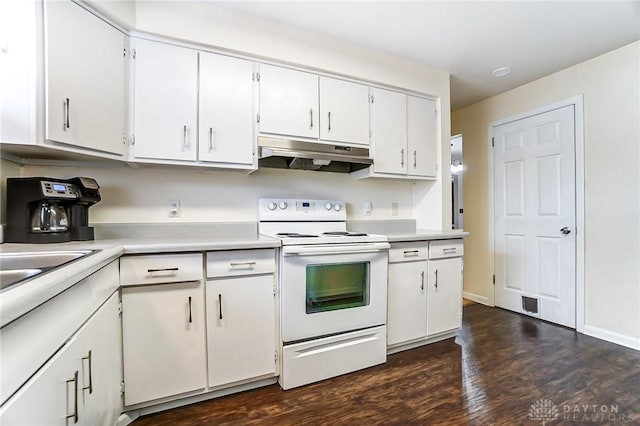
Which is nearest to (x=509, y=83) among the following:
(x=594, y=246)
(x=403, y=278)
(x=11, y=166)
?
(x=594, y=246)

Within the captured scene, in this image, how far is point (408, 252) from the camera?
2398mm

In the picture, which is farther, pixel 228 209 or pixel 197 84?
pixel 228 209

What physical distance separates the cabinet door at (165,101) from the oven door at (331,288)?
A: 100 centimetres

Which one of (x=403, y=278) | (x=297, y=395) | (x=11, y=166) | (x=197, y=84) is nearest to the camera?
(x=11, y=166)

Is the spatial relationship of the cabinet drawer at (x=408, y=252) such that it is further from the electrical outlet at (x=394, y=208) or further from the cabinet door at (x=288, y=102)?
the cabinet door at (x=288, y=102)

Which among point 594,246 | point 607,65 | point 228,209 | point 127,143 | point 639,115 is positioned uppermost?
point 607,65

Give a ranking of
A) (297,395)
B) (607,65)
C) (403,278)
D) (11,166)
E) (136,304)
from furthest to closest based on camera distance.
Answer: (607,65) → (403,278) → (297,395) → (11,166) → (136,304)

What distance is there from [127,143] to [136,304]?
981mm

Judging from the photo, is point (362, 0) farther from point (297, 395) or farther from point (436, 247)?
point (297, 395)

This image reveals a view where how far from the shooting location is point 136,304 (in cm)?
160

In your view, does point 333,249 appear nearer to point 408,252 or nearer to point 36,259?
point 408,252

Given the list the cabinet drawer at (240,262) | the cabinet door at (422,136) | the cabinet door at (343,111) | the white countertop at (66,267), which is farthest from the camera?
the cabinet door at (422,136)

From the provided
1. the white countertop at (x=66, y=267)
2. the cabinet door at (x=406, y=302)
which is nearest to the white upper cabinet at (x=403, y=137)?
the cabinet door at (x=406, y=302)

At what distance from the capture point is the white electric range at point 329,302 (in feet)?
6.21
